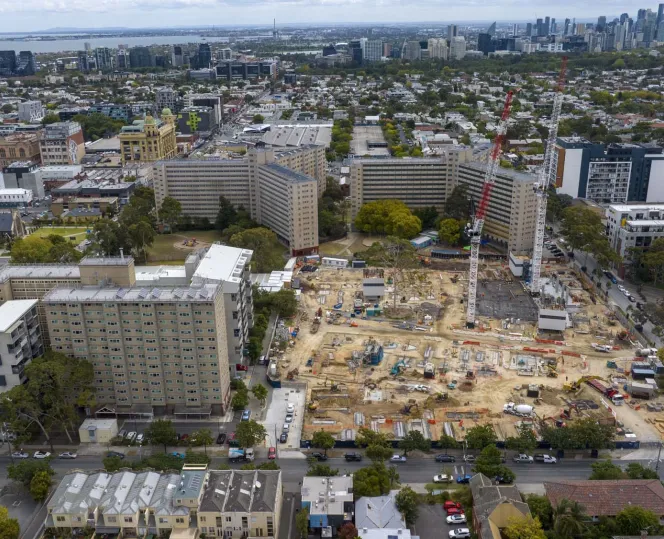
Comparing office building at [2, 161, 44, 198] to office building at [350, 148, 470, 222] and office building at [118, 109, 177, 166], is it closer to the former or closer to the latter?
office building at [118, 109, 177, 166]

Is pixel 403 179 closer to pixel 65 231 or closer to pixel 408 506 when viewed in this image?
pixel 65 231

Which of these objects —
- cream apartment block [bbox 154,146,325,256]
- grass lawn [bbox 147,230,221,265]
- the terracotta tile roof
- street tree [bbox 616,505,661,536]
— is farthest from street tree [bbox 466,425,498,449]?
grass lawn [bbox 147,230,221,265]

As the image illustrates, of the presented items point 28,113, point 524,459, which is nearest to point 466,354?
point 524,459

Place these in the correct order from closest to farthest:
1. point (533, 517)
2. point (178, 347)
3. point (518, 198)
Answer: point (533, 517) → point (178, 347) → point (518, 198)

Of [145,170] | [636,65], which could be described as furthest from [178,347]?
[636,65]

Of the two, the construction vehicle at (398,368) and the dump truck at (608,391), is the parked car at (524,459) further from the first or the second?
the construction vehicle at (398,368)

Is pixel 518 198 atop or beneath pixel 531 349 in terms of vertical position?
atop

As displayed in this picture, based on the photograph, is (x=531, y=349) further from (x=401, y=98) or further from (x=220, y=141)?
(x=401, y=98)
